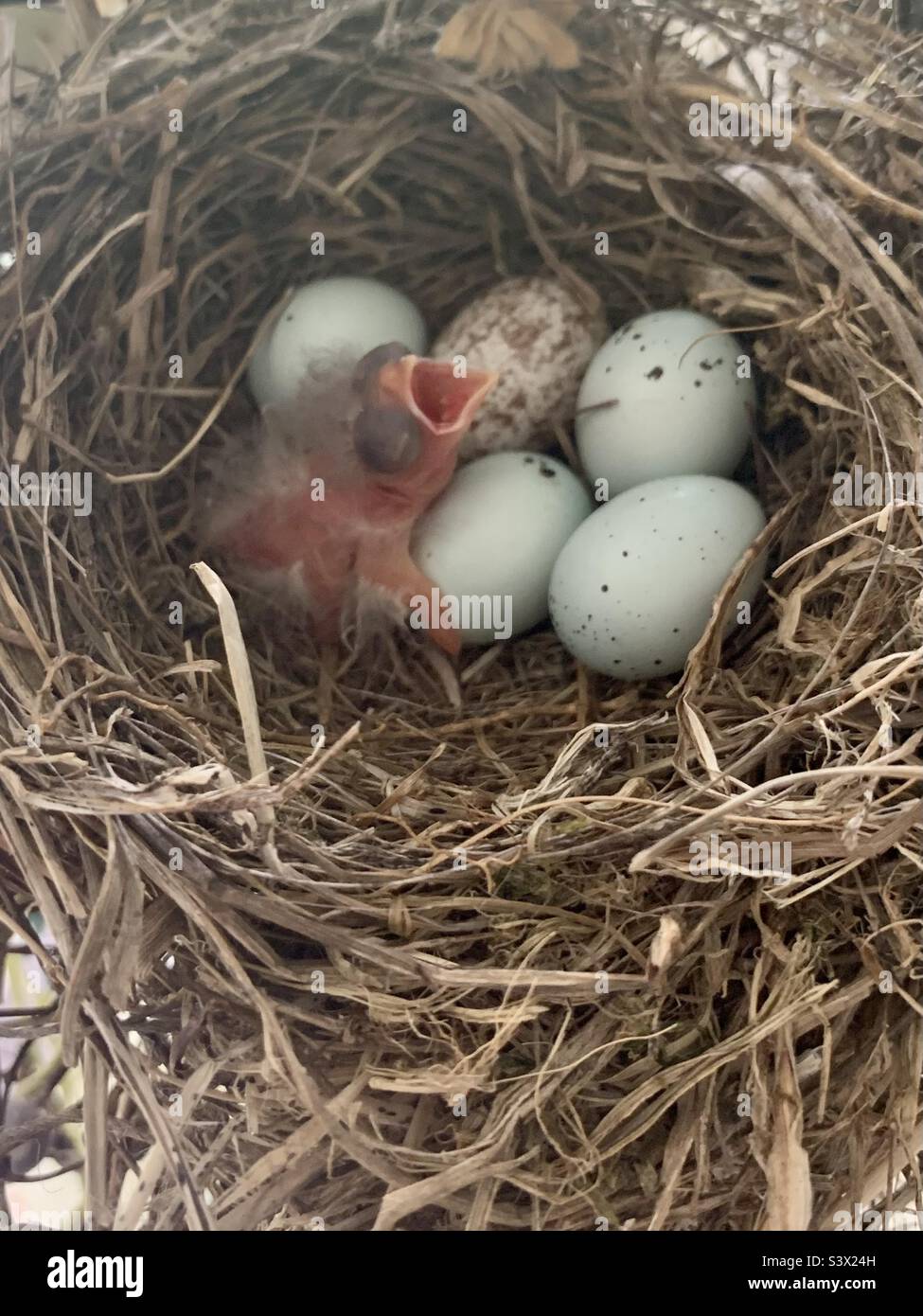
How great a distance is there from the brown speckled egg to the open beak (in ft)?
0.25

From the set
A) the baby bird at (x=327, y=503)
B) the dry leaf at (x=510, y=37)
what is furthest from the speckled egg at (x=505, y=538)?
the dry leaf at (x=510, y=37)

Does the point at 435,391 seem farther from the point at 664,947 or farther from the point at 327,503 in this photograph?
the point at 664,947

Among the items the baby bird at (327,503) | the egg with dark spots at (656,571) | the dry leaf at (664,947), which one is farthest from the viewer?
the baby bird at (327,503)

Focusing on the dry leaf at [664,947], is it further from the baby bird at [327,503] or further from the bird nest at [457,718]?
the baby bird at [327,503]

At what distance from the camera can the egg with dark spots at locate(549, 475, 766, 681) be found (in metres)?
0.96

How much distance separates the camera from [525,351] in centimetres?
111

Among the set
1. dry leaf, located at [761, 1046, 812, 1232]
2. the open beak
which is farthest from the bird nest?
the open beak

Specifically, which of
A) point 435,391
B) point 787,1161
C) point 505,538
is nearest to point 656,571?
point 505,538

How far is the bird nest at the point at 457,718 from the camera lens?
789 millimetres

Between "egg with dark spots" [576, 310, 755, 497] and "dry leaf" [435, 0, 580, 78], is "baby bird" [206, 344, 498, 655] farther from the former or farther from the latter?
"dry leaf" [435, 0, 580, 78]

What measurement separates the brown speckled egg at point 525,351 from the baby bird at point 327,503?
74 mm
